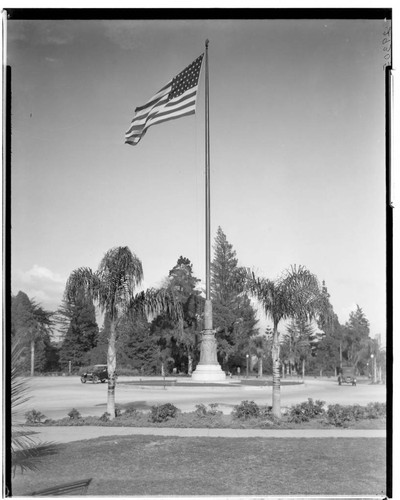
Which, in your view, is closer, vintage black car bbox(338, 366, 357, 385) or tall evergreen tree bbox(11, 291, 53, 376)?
tall evergreen tree bbox(11, 291, 53, 376)

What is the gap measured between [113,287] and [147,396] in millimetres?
5474

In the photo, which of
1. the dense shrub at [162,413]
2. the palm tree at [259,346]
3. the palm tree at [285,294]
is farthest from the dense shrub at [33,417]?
the palm tree at [259,346]

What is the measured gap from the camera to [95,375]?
69.4 ft

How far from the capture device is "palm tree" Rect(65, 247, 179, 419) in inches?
441

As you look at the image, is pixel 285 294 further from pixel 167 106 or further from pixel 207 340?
pixel 207 340

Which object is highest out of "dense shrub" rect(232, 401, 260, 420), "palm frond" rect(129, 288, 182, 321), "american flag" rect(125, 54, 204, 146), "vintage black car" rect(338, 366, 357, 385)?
"american flag" rect(125, 54, 204, 146)

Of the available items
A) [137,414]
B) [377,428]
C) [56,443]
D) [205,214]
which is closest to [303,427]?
[377,428]

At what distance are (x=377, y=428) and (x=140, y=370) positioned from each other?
17.3 m

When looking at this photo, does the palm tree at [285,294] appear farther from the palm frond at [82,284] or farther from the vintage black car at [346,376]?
the vintage black car at [346,376]

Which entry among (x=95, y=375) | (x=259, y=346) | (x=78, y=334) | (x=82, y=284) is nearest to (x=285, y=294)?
(x=82, y=284)

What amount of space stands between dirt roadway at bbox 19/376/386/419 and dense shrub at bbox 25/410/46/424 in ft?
0.47

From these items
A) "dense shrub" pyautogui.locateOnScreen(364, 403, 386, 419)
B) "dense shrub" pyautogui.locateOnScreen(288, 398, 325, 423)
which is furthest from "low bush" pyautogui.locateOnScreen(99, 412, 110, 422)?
"dense shrub" pyautogui.locateOnScreen(364, 403, 386, 419)

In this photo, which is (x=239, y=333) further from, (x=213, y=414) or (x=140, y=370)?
(x=213, y=414)

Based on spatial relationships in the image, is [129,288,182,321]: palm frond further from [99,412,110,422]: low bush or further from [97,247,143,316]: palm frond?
[99,412,110,422]: low bush
